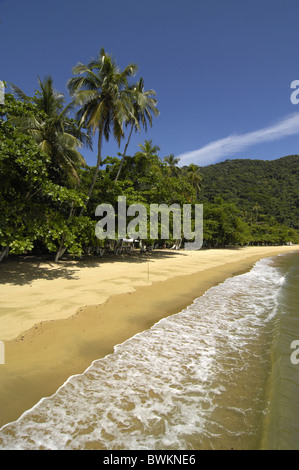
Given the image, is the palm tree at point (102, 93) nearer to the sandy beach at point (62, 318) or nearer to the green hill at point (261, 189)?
the sandy beach at point (62, 318)

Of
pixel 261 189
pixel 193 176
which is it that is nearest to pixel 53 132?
pixel 193 176

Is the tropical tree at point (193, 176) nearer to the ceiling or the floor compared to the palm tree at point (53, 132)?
nearer to the ceiling

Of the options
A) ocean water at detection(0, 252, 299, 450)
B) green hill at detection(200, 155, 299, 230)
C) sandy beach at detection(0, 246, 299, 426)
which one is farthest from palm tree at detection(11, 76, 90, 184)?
green hill at detection(200, 155, 299, 230)

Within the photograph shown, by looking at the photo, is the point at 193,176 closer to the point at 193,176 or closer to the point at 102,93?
the point at 193,176

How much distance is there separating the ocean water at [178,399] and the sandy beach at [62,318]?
28 centimetres

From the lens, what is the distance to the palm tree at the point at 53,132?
1105cm

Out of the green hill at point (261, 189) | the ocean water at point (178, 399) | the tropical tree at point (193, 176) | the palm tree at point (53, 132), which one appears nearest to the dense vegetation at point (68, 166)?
the palm tree at point (53, 132)

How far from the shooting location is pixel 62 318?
5164 mm

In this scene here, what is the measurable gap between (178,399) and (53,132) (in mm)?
12638

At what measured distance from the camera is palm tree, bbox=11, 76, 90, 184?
36.3 ft

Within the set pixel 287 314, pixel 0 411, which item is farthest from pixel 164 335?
pixel 287 314

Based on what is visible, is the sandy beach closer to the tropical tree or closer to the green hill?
the tropical tree

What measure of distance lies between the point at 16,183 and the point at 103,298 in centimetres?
584
